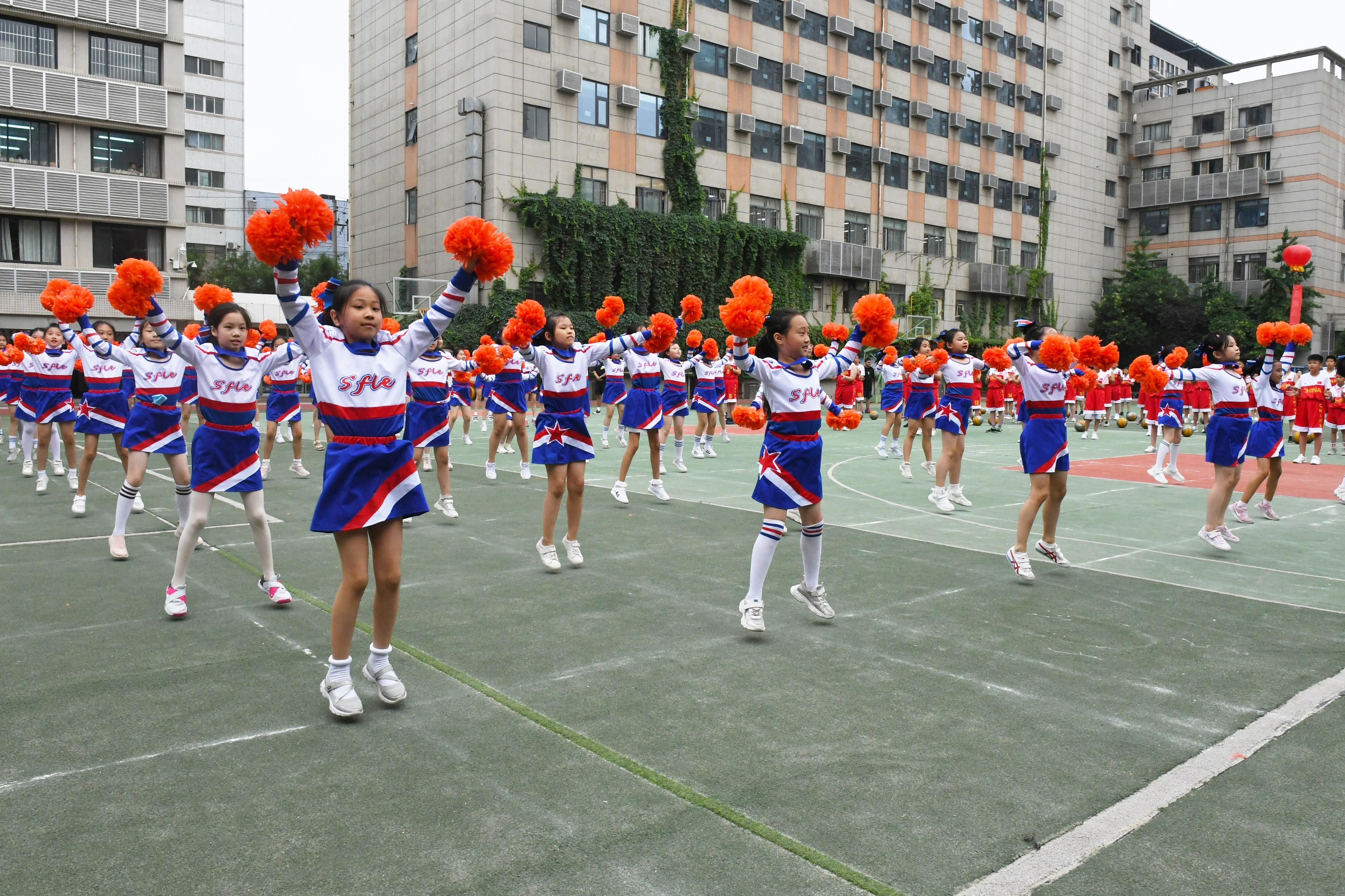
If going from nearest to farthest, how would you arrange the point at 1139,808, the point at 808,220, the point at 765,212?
1. the point at 1139,808
2. the point at 765,212
3. the point at 808,220

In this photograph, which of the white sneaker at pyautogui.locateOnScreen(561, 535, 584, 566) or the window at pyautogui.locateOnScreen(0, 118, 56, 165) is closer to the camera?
the white sneaker at pyautogui.locateOnScreen(561, 535, 584, 566)

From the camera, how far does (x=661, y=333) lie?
21.5 ft

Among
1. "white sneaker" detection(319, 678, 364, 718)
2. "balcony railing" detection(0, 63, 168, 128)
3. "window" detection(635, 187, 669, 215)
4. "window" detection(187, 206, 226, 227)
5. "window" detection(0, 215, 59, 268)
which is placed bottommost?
"white sneaker" detection(319, 678, 364, 718)

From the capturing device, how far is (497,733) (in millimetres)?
4043

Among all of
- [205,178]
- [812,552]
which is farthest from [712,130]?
[205,178]

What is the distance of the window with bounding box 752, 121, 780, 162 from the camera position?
126 feet

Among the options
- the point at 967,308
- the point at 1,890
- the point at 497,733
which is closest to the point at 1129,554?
the point at 497,733

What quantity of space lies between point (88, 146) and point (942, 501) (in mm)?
34575

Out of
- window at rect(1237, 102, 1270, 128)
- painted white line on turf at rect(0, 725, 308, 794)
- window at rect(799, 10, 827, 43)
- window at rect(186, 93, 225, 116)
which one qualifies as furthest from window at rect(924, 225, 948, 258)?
window at rect(186, 93, 225, 116)

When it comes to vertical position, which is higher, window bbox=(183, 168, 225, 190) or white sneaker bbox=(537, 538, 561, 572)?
window bbox=(183, 168, 225, 190)

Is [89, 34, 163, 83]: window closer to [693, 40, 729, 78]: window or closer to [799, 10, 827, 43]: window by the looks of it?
[693, 40, 729, 78]: window

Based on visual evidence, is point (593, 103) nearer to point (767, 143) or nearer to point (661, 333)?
point (767, 143)

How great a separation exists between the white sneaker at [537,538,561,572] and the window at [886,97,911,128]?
4043cm

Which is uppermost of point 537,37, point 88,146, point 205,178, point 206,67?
point 206,67
